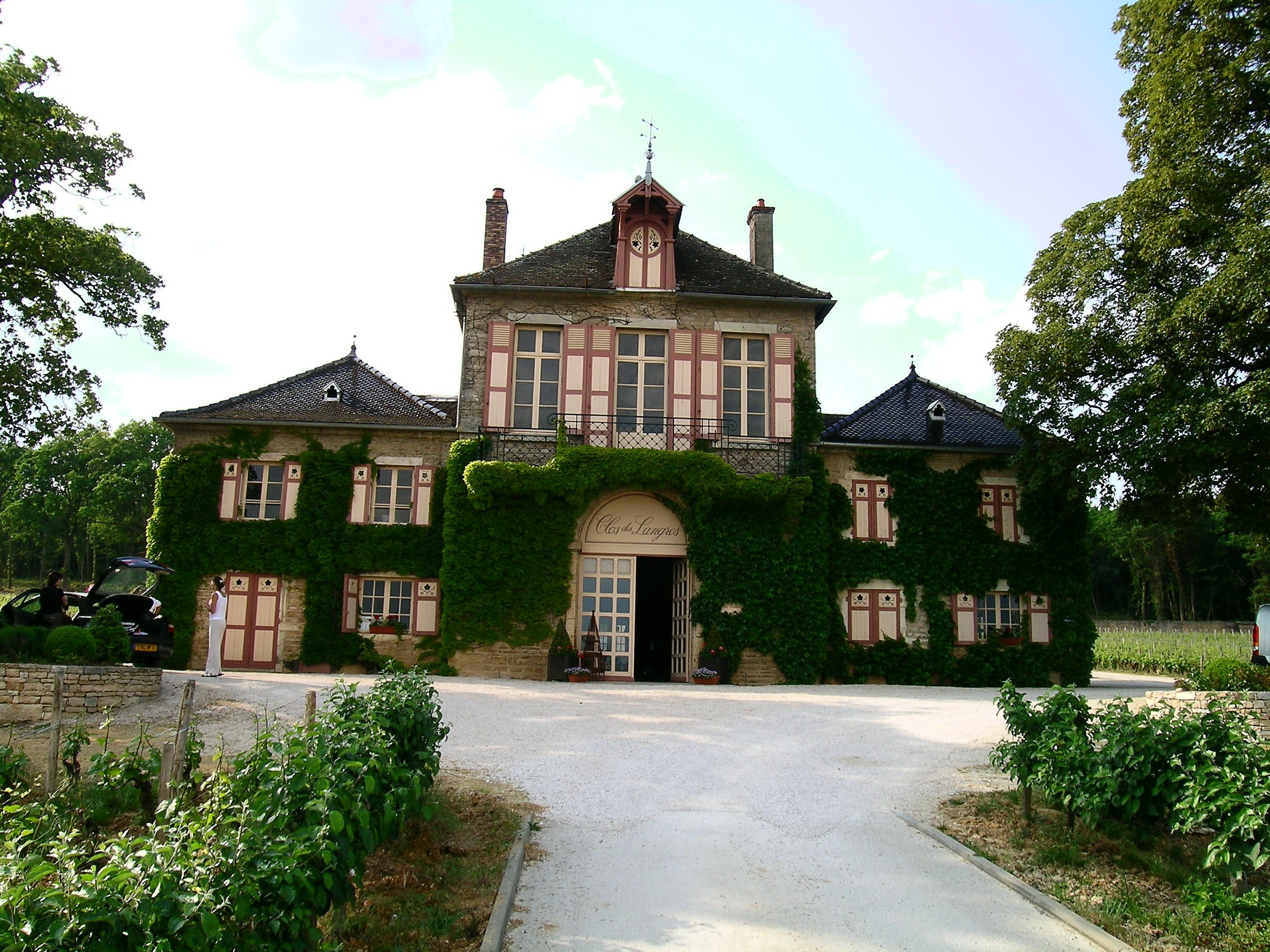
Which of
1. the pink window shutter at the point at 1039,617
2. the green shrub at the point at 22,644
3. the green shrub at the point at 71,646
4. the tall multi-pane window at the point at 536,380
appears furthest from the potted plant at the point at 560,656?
the pink window shutter at the point at 1039,617

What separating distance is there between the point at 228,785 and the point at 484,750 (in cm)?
554

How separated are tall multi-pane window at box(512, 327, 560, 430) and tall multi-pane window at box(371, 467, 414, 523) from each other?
9.29 feet

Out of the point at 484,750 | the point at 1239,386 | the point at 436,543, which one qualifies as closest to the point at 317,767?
the point at 484,750

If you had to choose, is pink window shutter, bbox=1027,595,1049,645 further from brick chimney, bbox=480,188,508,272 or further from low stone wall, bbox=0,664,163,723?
low stone wall, bbox=0,664,163,723

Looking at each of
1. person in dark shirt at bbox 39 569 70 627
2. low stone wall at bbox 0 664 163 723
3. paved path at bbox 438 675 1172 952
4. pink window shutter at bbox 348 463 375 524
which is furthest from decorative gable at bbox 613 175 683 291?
low stone wall at bbox 0 664 163 723

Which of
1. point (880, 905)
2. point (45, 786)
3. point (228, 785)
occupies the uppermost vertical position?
point (228, 785)

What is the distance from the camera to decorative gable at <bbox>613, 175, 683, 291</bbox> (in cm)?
1905

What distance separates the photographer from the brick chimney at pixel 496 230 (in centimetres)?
2036

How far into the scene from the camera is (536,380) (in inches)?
736

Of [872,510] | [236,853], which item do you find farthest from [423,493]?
[236,853]

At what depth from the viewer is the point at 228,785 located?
4.33m

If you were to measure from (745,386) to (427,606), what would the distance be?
816 cm

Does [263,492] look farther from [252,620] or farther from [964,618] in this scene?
[964,618]

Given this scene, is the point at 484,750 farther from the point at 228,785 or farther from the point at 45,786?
the point at 228,785
